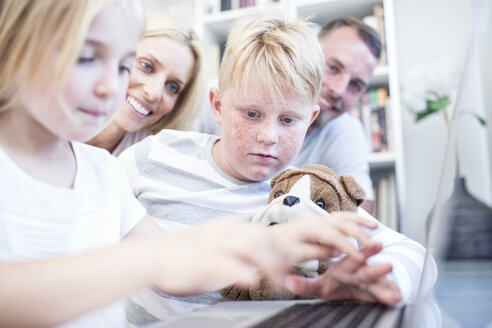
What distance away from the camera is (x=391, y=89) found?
247 cm

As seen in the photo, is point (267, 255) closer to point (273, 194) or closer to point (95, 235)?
point (95, 235)

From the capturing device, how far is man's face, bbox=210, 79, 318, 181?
2.95 ft

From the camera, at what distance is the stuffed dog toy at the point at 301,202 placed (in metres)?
0.80

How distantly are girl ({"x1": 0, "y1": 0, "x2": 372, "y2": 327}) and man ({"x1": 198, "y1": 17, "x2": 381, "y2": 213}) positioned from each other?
1.00 metres

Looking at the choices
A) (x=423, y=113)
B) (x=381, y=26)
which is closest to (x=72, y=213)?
(x=423, y=113)

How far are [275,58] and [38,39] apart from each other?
0.52 metres

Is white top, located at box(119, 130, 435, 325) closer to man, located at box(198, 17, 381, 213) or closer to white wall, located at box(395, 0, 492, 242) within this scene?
man, located at box(198, 17, 381, 213)

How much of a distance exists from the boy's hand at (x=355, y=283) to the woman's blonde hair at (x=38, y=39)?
38 centimetres

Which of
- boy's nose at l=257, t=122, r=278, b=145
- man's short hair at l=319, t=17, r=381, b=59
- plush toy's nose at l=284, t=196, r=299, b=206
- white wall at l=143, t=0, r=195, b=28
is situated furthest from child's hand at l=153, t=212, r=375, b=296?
white wall at l=143, t=0, r=195, b=28

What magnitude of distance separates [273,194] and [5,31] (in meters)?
0.55

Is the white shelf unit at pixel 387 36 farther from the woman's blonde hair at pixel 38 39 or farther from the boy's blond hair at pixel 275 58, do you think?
the woman's blonde hair at pixel 38 39

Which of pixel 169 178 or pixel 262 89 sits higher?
pixel 262 89

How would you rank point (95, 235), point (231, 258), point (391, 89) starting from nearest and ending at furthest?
point (231, 258) < point (95, 235) < point (391, 89)

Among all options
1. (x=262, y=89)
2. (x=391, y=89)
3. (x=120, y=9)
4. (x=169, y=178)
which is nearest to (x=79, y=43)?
(x=120, y=9)
